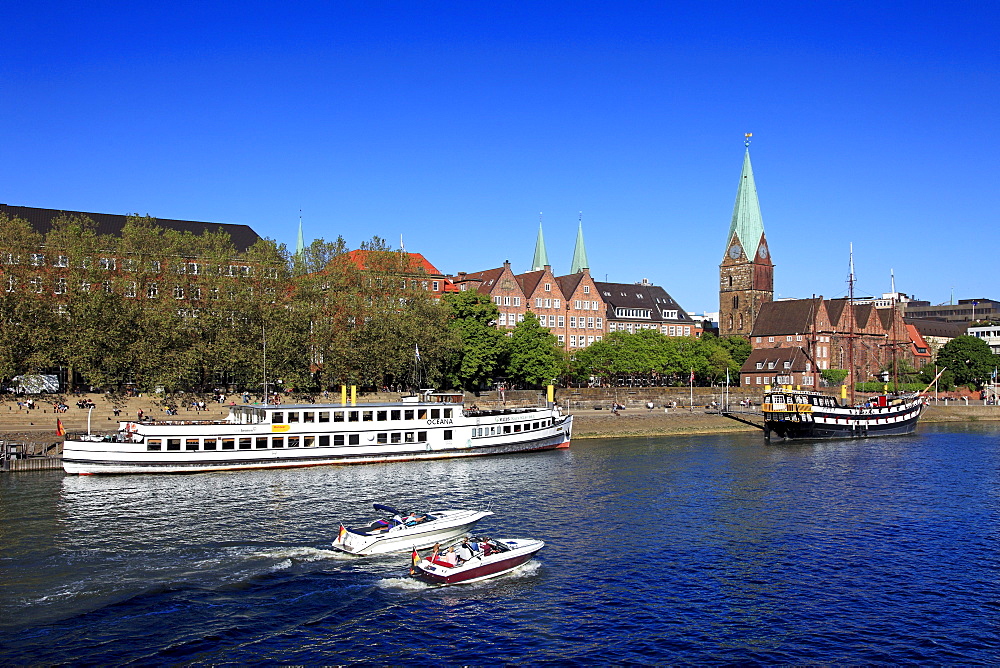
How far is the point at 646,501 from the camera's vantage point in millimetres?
58125

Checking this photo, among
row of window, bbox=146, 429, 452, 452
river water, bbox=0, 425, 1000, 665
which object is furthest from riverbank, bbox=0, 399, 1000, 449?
river water, bbox=0, 425, 1000, 665

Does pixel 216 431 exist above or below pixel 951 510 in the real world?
above

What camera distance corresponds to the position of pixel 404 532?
43.0 meters

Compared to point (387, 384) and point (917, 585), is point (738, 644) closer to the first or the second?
point (917, 585)

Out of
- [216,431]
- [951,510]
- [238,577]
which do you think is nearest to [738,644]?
[238,577]

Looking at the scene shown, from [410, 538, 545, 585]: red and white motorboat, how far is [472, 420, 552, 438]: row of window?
4272 centimetres

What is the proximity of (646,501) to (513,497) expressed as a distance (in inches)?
349

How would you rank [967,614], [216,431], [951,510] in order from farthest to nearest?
1. [216,431]
2. [951,510]
3. [967,614]

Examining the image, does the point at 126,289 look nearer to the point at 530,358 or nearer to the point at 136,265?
the point at 136,265

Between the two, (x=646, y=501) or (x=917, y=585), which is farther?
(x=646, y=501)

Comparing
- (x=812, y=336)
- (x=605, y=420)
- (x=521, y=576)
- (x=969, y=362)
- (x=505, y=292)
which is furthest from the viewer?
(x=969, y=362)

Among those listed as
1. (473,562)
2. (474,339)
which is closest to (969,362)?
(474,339)

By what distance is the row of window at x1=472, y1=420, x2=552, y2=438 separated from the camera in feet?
274

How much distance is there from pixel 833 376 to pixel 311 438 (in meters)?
137
